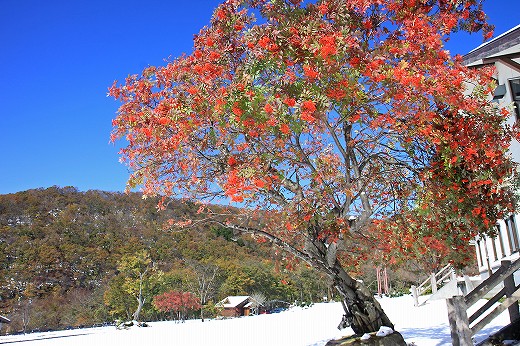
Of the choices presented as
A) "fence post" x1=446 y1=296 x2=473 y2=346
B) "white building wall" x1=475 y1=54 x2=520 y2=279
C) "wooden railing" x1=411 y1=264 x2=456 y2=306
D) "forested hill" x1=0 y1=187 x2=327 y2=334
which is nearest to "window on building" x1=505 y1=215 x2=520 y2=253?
"white building wall" x1=475 y1=54 x2=520 y2=279

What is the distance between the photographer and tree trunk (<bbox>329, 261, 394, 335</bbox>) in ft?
28.2

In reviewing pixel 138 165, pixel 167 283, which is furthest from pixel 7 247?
pixel 138 165

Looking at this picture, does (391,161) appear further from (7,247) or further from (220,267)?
(7,247)

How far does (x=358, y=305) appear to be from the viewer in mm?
8734

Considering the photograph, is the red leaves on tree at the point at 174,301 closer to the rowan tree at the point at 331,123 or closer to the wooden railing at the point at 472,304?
the rowan tree at the point at 331,123

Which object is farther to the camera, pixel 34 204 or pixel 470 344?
pixel 34 204

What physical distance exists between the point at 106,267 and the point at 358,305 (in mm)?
71129

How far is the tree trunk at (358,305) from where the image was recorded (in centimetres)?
859

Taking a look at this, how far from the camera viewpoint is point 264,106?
5.86 m

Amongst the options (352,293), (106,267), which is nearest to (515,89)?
(352,293)

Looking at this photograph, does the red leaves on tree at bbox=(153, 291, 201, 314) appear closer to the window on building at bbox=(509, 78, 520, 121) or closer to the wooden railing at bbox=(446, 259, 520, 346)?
the window on building at bbox=(509, 78, 520, 121)

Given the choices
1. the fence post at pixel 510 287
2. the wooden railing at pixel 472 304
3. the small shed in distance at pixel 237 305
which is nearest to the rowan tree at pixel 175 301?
the small shed in distance at pixel 237 305

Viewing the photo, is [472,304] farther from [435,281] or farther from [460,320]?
[435,281]

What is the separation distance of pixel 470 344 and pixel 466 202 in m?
2.14
